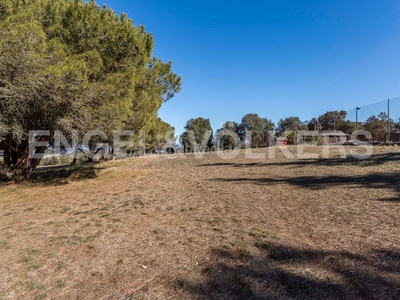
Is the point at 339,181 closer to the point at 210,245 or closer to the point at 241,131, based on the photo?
the point at 210,245

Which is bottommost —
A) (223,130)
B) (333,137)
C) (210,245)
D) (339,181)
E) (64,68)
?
(210,245)

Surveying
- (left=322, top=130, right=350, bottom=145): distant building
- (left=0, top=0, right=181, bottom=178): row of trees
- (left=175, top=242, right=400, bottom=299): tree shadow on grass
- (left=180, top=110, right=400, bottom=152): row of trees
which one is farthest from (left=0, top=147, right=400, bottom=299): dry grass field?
(left=180, top=110, right=400, bottom=152): row of trees

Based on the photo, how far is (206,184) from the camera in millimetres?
6523

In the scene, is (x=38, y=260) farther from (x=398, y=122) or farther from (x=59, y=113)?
(x=398, y=122)

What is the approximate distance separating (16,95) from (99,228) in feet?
12.2

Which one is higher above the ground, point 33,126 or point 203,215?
point 33,126

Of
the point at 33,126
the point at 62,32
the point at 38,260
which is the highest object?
the point at 62,32

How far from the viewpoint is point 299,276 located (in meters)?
2.01

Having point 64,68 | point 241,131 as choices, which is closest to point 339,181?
point 64,68

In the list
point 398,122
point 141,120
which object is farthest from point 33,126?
point 398,122

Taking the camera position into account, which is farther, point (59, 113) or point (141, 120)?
point (141, 120)

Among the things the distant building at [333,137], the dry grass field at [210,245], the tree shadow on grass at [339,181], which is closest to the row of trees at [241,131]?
the distant building at [333,137]

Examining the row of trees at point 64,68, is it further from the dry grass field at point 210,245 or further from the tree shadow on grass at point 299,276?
the tree shadow on grass at point 299,276

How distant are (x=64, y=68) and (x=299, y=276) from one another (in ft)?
18.7
